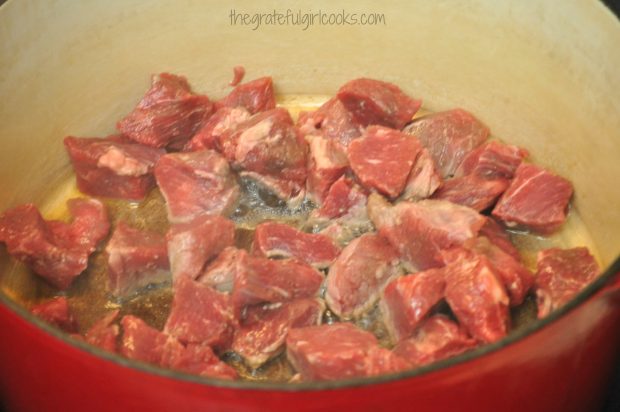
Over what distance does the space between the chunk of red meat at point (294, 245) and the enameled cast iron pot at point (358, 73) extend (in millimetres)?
872

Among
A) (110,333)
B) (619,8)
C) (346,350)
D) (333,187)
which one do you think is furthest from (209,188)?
(619,8)

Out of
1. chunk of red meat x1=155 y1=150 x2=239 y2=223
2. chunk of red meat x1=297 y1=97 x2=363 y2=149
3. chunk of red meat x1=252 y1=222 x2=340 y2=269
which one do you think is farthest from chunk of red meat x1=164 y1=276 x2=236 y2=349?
chunk of red meat x1=297 y1=97 x2=363 y2=149

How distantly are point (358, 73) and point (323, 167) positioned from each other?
680 mm

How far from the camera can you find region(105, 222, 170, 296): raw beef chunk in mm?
2406

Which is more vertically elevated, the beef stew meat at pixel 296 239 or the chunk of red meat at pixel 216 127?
the chunk of red meat at pixel 216 127

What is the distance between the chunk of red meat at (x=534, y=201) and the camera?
2.59 m

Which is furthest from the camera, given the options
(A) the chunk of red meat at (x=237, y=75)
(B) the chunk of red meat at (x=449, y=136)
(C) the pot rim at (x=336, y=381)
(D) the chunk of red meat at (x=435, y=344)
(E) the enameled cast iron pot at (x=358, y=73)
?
(A) the chunk of red meat at (x=237, y=75)

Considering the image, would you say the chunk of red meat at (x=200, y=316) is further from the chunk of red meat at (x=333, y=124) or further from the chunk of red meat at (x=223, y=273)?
the chunk of red meat at (x=333, y=124)

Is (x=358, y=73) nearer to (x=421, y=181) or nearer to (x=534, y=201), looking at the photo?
(x=421, y=181)

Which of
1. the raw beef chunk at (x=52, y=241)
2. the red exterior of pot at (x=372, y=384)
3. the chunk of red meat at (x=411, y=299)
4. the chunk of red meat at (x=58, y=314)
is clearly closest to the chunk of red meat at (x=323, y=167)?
the chunk of red meat at (x=411, y=299)

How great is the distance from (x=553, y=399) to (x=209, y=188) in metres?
1.47

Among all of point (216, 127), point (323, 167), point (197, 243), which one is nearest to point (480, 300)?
point (323, 167)

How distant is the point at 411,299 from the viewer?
2188 millimetres

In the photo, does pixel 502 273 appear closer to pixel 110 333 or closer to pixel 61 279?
pixel 110 333
